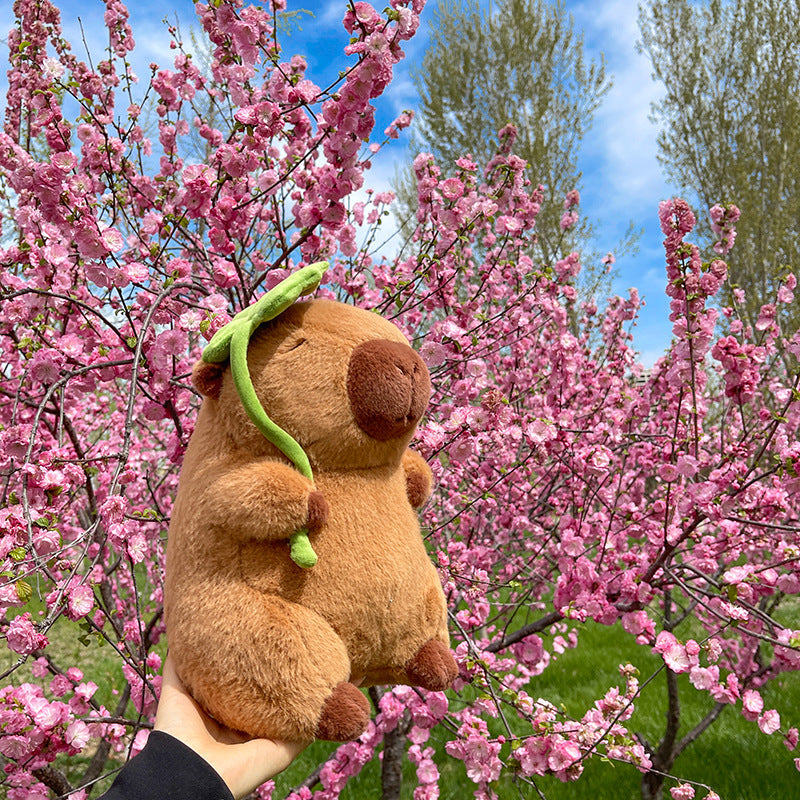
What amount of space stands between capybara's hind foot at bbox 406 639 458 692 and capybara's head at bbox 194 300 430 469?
0.34 meters

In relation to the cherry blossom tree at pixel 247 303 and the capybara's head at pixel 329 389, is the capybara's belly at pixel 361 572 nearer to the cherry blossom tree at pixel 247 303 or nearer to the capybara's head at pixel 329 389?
the capybara's head at pixel 329 389

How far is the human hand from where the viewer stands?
0.89 m

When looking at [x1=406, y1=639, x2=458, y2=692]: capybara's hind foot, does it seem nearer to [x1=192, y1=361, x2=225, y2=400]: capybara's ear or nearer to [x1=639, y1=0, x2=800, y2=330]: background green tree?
[x1=192, y1=361, x2=225, y2=400]: capybara's ear

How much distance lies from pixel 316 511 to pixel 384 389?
0.22 m

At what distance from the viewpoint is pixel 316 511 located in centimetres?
92

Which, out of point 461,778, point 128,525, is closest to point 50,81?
point 128,525

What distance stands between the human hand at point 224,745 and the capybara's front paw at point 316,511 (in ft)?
1.10

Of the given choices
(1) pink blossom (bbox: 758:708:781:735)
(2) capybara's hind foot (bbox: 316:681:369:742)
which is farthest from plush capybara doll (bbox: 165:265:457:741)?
(1) pink blossom (bbox: 758:708:781:735)

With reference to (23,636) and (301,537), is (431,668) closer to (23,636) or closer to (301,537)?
(301,537)

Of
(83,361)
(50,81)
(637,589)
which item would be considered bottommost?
(637,589)

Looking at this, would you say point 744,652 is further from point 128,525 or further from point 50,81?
point 50,81

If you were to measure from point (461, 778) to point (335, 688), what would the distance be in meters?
3.10

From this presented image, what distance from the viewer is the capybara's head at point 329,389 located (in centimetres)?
97

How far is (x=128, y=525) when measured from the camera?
5.16 ft
